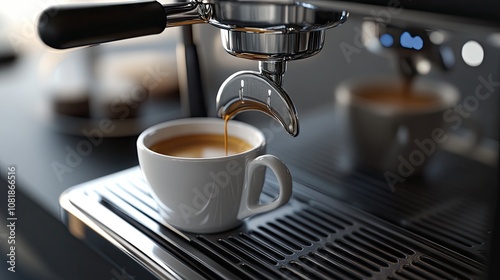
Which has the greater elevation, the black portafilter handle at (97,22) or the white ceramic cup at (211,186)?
the black portafilter handle at (97,22)

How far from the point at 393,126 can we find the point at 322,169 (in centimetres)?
10

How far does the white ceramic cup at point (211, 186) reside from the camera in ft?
1.65

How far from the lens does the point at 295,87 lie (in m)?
0.60

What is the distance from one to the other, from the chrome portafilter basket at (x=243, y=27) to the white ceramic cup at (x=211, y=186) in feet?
0.17

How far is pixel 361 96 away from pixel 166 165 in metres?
0.17

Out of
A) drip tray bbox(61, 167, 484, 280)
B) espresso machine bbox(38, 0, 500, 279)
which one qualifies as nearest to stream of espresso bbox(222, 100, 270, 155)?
espresso machine bbox(38, 0, 500, 279)

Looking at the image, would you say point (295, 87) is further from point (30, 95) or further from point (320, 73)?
point (30, 95)

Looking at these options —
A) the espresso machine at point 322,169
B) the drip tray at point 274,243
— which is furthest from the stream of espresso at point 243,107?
the drip tray at point 274,243

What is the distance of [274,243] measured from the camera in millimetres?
514

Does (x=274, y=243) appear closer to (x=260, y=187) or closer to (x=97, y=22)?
(x=260, y=187)

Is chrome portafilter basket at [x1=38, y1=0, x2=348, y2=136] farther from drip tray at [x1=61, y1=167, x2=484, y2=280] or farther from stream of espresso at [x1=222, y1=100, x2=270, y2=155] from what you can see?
drip tray at [x1=61, y1=167, x2=484, y2=280]

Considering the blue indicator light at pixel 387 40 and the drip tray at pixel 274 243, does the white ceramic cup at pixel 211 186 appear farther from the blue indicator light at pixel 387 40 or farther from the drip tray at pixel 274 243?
the blue indicator light at pixel 387 40

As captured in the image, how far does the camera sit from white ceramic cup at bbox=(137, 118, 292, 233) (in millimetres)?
503

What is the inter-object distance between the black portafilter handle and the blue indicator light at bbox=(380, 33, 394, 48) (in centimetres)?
18
